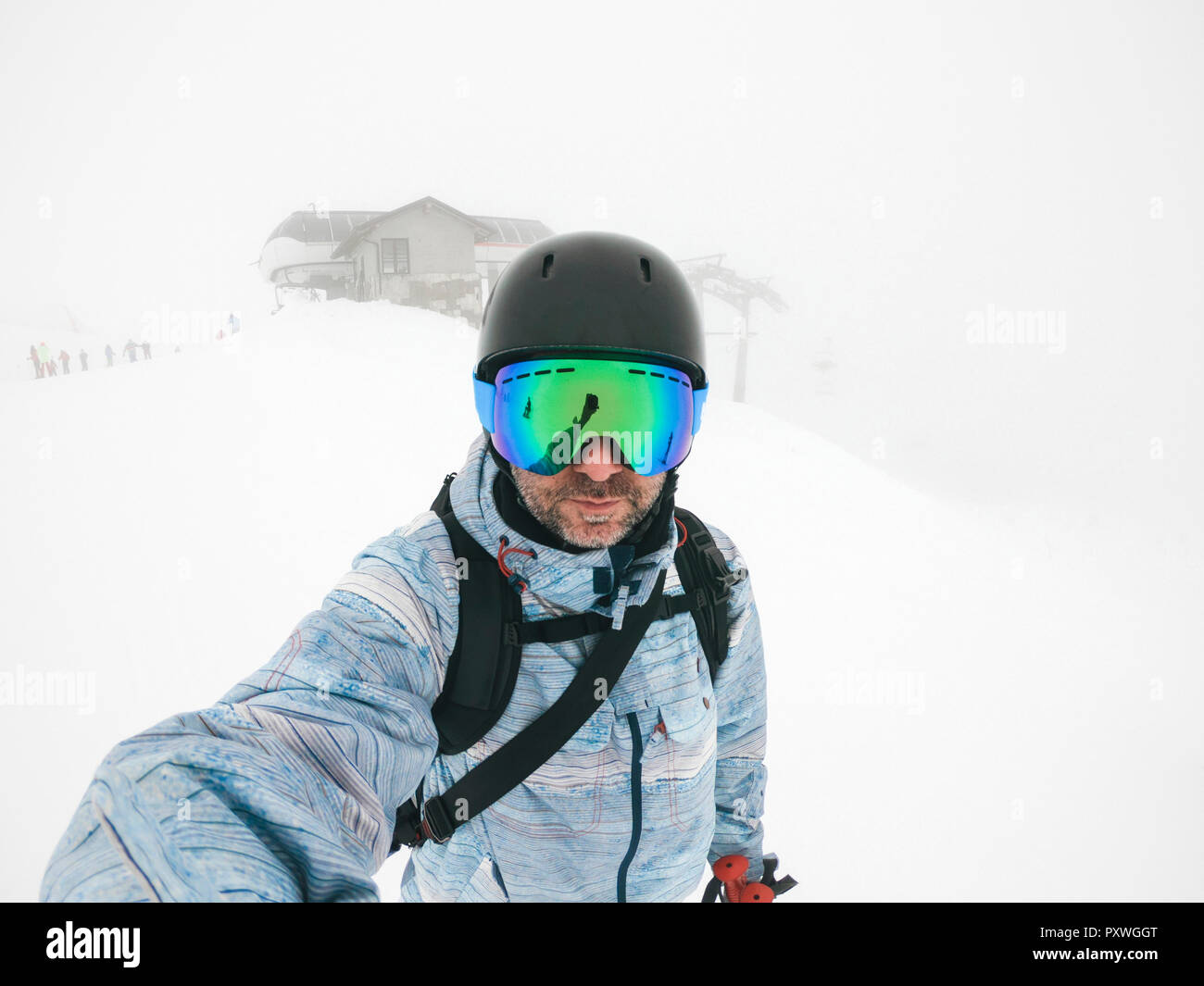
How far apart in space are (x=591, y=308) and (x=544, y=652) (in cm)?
117

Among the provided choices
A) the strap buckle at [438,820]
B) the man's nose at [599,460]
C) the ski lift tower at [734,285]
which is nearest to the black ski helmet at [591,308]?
the man's nose at [599,460]

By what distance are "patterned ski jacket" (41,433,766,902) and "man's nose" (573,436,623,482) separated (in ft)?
0.85

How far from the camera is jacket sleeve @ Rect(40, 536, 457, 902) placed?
0.74m

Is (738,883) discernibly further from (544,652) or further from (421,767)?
(421,767)

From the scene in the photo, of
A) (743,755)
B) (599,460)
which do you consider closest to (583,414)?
(599,460)

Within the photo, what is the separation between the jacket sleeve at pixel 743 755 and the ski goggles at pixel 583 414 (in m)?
0.57

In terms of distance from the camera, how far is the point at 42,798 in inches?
175

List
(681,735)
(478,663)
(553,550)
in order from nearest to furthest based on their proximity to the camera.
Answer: (478,663), (553,550), (681,735)

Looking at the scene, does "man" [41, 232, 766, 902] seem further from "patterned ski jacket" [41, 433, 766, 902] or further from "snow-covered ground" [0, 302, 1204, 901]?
"snow-covered ground" [0, 302, 1204, 901]

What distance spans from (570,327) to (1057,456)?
1185 inches

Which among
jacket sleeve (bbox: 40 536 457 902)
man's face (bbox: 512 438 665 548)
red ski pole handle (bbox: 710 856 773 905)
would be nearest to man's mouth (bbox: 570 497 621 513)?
man's face (bbox: 512 438 665 548)

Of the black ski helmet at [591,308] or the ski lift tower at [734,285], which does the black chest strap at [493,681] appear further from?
the ski lift tower at [734,285]

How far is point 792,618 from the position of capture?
22.6 feet
